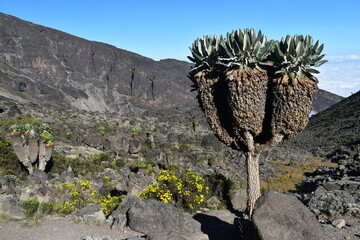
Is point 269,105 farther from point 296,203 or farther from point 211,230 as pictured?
point 211,230

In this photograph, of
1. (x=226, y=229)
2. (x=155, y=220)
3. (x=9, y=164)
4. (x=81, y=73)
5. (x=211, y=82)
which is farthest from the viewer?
(x=81, y=73)

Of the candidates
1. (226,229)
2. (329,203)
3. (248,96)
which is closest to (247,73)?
(248,96)

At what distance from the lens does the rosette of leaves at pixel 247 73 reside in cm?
723

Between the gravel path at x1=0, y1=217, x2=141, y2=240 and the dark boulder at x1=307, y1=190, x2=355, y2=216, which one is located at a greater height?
the dark boulder at x1=307, y1=190, x2=355, y2=216

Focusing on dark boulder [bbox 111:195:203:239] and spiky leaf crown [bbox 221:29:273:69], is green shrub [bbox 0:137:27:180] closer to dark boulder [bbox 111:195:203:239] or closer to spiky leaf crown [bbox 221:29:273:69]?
dark boulder [bbox 111:195:203:239]

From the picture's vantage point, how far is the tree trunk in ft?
27.6

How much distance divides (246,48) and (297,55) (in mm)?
1221

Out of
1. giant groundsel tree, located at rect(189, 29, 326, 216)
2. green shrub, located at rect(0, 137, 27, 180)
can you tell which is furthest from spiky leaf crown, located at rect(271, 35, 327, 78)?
green shrub, located at rect(0, 137, 27, 180)

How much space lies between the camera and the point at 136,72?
139500mm

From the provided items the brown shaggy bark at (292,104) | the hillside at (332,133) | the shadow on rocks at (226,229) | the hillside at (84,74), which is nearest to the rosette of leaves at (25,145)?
the shadow on rocks at (226,229)

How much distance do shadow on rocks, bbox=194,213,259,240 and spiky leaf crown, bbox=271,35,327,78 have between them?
3849 mm

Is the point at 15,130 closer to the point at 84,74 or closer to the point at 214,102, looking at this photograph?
the point at 214,102

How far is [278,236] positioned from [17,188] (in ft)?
39.4

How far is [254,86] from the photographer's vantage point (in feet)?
24.2
